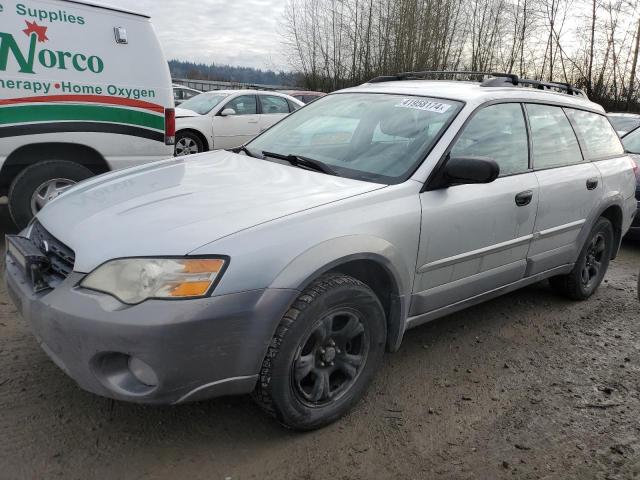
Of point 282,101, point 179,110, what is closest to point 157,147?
point 179,110

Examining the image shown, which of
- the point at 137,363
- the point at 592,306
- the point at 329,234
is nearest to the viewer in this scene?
the point at 137,363

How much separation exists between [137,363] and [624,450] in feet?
7.60

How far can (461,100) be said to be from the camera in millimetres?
3305

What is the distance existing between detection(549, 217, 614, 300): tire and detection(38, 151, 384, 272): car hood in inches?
93.6

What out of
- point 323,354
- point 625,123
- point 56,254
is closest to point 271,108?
point 625,123

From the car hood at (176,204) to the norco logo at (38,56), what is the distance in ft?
7.15

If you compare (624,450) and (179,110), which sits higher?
→ (179,110)

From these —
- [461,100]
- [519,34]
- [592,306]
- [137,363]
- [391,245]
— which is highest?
[519,34]

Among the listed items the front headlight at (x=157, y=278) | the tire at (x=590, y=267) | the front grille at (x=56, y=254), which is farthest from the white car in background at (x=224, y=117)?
the front headlight at (x=157, y=278)

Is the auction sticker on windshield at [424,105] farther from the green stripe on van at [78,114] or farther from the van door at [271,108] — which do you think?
the van door at [271,108]

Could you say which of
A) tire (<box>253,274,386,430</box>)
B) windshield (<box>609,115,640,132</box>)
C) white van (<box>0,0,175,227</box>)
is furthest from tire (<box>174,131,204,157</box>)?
tire (<box>253,274,386,430</box>)

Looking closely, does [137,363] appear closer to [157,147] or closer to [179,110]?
[157,147]

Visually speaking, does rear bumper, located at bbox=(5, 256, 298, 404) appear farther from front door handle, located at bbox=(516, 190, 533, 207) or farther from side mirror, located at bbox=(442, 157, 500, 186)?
front door handle, located at bbox=(516, 190, 533, 207)

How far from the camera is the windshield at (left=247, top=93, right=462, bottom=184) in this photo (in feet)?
10.0
